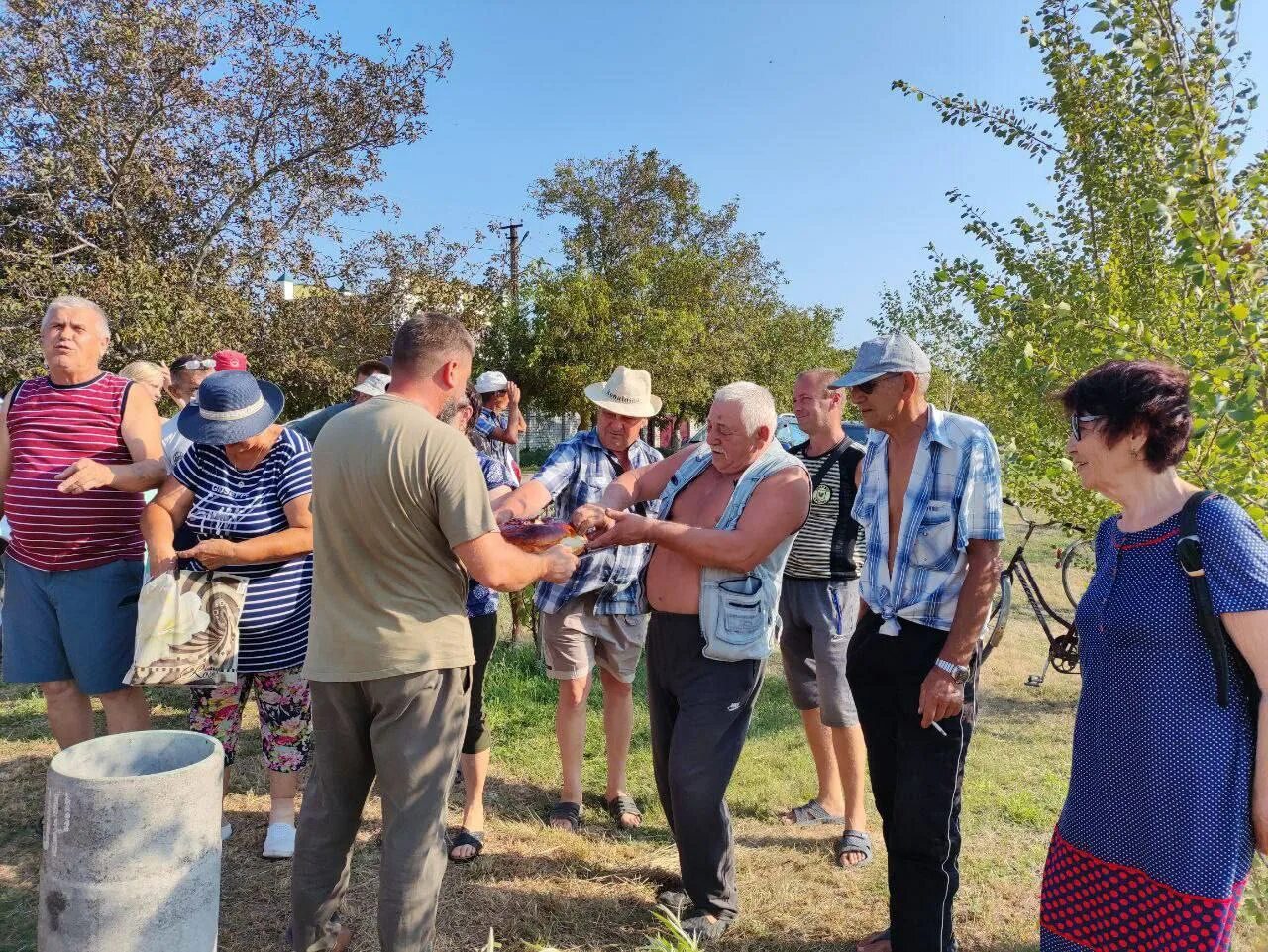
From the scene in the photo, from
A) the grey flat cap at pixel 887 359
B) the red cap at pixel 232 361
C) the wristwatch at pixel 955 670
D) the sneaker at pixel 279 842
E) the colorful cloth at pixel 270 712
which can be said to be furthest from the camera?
the red cap at pixel 232 361

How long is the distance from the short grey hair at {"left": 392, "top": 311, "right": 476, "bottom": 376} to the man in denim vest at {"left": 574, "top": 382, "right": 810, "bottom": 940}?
87cm

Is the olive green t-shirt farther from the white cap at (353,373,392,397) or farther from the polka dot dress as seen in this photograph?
the white cap at (353,373,392,397)

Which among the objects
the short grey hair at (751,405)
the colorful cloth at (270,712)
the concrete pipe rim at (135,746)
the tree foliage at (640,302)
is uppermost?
the tree foliage at (640,302)

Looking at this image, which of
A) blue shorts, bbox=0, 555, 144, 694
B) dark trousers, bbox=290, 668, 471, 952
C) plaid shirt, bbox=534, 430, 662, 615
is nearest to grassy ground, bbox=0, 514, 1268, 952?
dark trousers, bbox=290, 668, 471, 952

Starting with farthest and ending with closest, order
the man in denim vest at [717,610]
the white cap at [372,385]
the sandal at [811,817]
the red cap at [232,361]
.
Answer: the red cap at [232,361] → the white cap at [372,385] → the sandal at [811,817] → the man in denim vest at [717,610]

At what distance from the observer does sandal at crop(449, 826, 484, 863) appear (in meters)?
3.67

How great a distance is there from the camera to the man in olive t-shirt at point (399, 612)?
2.39m

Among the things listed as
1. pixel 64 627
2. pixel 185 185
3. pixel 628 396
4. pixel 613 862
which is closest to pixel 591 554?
pixel 628 396

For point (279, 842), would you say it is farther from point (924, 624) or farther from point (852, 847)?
point (924, 624)

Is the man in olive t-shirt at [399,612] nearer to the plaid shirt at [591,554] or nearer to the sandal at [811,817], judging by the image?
the plaid shirt at [591,554]

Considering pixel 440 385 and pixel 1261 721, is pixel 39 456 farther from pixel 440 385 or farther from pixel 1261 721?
pixel 1261 721

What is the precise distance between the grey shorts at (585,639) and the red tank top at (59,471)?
1902 mm

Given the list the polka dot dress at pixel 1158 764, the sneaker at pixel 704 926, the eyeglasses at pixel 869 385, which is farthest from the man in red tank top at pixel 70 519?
the polka dot dress at pixel 1158 764

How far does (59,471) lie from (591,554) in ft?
7.27
